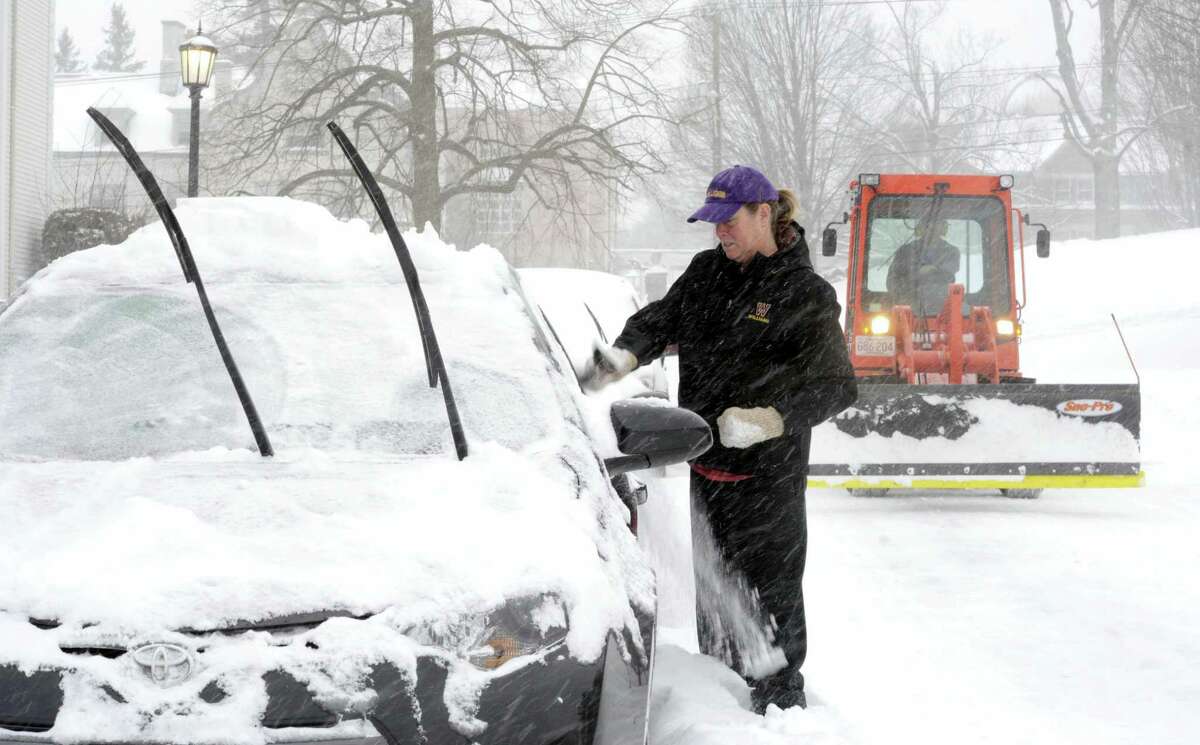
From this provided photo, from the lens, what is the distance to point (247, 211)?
402 centimetres

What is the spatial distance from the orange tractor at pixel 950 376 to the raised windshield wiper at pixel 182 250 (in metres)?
7.06

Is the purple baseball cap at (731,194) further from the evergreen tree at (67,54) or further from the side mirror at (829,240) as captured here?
the evergreen tree at (67,54)

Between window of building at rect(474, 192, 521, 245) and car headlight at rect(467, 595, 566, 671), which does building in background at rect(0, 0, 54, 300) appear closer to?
window of building at rect(474, 192, 521, 245)

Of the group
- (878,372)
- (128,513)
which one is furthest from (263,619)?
(878,372)

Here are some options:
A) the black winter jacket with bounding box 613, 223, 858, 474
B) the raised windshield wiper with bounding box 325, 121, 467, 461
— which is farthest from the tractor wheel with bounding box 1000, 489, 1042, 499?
the raised windshield wiper with bounding box 325, 121, 467, 461

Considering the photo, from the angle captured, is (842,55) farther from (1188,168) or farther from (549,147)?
(549,147)

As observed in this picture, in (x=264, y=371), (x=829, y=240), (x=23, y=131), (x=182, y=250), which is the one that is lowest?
(x=264, y=371)

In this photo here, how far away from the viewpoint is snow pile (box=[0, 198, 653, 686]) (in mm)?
2678

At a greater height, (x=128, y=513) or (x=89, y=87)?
(x=89, y=87)

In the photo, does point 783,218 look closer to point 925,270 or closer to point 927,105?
point 925,270

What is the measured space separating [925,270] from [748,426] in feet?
27.7

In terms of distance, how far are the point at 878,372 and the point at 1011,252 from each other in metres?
1.65

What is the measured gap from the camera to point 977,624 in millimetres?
6188

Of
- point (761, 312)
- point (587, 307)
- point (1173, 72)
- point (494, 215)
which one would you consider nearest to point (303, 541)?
point (761, 312)
